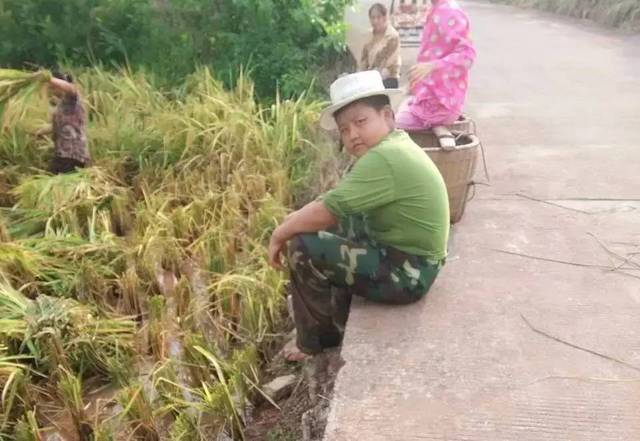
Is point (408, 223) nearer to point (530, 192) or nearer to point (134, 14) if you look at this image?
point (530, 192)

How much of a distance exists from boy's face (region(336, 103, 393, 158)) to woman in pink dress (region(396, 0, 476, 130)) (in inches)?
48.0

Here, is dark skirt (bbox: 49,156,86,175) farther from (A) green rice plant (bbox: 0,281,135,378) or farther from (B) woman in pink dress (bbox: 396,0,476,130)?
(B) woman in pink dress (bbox: 396,0,476,130)

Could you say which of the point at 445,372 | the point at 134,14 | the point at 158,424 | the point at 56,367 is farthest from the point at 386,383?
the point at 134,14

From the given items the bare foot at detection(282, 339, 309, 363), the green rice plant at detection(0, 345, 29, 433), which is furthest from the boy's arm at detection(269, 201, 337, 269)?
the green rice plant at detection(0, 345, 29, 433)

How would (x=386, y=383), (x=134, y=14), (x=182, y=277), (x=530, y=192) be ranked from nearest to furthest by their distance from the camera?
(x=386, y=383) → (x=182, y=277) → (x=530, y=192) → (x=134, y=14)

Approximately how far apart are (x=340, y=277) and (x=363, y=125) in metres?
0.63

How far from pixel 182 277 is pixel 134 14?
4075 millimetres

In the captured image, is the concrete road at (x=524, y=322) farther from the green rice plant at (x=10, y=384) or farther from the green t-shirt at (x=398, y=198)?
the green rice plant at (x=10, y=384)

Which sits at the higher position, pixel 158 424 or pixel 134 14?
pixel 134 14

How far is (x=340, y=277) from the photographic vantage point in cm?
283

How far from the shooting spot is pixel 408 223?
2.80 m

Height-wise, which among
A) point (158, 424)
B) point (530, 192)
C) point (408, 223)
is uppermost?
point (408, 223)

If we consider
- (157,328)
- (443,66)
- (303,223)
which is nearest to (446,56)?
(443,66)

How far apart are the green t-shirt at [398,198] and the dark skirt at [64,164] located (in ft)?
9.47
